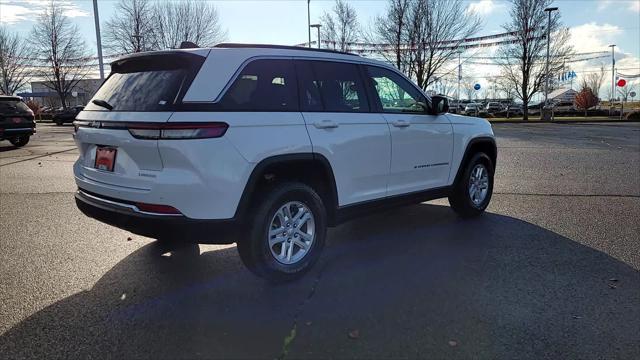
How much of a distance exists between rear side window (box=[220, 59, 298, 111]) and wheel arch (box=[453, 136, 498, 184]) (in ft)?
8.79

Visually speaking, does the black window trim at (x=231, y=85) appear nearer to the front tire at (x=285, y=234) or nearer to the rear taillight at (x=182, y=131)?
the rear taillight at (x=182, y=131)

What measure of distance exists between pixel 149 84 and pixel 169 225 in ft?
3.64

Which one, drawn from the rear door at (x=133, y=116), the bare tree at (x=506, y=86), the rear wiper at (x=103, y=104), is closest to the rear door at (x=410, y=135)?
the rear door at (x=133, y=116)

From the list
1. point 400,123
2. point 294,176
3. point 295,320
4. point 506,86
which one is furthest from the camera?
point 506,86

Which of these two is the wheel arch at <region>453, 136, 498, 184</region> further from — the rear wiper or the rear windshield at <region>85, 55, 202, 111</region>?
the rear wiper

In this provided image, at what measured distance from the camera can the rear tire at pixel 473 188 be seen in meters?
6.13

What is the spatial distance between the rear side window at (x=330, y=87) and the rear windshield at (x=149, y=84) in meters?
0.97

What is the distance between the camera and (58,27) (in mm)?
43844

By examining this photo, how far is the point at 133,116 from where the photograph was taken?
3734 mm

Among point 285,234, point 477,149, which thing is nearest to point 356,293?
point 285,234

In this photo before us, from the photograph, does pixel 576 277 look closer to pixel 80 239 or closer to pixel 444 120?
pixel 444 120

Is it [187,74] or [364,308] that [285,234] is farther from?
[187,74]

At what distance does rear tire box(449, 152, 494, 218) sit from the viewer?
6.13 m

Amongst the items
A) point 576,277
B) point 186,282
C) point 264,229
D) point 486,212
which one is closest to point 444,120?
point 486,212
